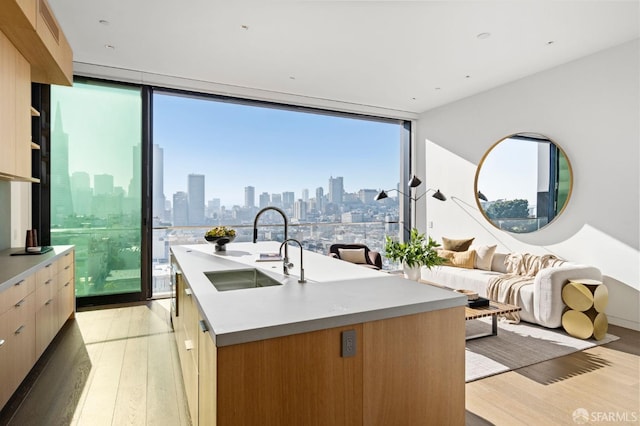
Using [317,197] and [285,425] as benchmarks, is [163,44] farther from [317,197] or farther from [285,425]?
[285,425]

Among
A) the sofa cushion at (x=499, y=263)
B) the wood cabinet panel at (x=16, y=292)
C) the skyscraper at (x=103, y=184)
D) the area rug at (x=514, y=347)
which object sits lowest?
the area rug at (x=514, y=347)

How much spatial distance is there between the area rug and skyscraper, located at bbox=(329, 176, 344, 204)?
128 inches

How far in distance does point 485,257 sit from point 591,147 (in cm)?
171

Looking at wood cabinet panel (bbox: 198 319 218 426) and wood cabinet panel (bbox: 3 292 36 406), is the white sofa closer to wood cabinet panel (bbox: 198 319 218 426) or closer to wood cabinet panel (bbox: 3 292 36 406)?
wood cabinet panel (bbox: 198 319 218 426)

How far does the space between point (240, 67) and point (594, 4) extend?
3458mm

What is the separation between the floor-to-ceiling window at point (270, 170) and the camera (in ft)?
16.4

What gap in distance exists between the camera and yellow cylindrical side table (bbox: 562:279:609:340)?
10.7 feet

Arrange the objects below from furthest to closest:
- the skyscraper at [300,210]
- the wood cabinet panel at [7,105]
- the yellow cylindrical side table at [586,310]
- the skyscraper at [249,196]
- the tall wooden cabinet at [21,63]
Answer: the skyscraper at [300,210] → the skyscraper at [249,196] → the yellow cylindrical side table at [586,310] → the wood cabinet panel at [7,105] → the tall wooden cabinet at [21,63]

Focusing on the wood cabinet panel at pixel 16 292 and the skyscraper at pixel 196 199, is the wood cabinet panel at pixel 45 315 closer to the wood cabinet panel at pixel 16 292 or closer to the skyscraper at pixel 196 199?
the wood cabinet panel at pixel 16 292

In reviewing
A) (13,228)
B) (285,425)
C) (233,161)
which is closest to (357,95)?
(233,161)

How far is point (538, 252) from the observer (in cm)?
449

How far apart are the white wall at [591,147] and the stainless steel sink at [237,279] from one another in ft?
12.2

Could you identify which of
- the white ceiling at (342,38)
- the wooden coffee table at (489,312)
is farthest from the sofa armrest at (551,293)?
the white ceiling at (342,38)

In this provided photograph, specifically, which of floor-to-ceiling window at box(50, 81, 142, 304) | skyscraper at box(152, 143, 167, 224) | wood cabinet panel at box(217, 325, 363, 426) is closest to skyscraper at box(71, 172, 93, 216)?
floor-to-ceiling window at box(50, 81, 142, 304)
